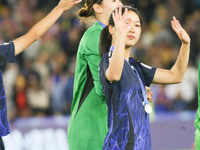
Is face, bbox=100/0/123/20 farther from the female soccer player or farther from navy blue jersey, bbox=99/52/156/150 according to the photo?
navy blue jersey, bbox=99/52/156/150

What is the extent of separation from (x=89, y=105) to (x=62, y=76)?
5.15 meters

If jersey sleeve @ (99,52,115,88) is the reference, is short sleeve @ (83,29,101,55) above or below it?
above

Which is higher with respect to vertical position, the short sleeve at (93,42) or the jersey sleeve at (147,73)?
A: the short sleeve at (93,42)

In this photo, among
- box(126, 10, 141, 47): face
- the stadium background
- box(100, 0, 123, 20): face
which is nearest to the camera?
box(126, 10, 141, 47): face

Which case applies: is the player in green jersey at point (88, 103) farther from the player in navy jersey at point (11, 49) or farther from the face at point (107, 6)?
the player in navy jersey at point (11, 49)

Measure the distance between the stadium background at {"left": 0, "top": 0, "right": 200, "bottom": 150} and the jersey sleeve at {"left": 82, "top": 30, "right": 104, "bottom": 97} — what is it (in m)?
3.57

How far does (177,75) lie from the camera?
3010 millimetres

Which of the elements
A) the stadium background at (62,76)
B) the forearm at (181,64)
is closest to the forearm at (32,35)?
the forearm at (181,64)

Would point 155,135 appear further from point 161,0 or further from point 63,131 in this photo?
point 161,0

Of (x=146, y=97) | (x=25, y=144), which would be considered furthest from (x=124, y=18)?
(x=25, y=144)

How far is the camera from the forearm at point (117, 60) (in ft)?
7.83

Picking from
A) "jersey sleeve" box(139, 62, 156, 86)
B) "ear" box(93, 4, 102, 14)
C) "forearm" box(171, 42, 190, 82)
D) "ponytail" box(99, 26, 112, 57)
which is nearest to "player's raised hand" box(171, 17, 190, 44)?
"forearm" box(171, 42, 190, 82)

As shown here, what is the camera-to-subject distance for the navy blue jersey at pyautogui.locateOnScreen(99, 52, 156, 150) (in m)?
2.50

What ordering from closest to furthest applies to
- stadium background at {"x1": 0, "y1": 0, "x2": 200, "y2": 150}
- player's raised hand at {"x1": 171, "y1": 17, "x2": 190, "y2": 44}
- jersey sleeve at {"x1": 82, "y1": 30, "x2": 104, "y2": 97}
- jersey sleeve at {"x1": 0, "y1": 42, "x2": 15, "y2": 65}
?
jersey sleeve at {"x1": 0, "y1": 42, "x2": 15, "y2": 65}
player's raised hand at {"x1": 171, "y1": 17, "x2": 190, "y2": 44}
jersey sleeve at {"x1": 82, "y1": 30, "x2": 104, "y2": 97}
stadium background at {"x1": 0, "y1": 0, "x2": 200, "y2": 150}
